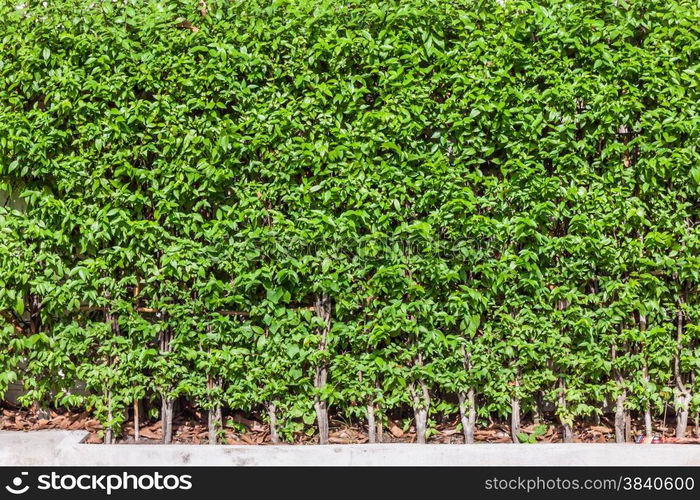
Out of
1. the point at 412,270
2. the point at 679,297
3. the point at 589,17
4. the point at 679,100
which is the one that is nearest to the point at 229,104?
the point at 412,270

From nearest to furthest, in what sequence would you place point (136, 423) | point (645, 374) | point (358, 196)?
point (358, 196) → point (645, 374) → point (136, 423)

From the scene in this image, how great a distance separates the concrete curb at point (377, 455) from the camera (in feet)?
14.1

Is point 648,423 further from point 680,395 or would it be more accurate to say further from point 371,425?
point 371,425

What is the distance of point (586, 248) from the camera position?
435cm

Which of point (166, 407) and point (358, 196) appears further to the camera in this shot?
point (166, 407)

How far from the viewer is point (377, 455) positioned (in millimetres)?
4332

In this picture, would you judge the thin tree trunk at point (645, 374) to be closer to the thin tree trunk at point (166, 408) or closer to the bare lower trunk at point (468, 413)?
the bare lower trunk at point (468, 413)

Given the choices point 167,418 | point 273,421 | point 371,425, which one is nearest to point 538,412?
point 371,425

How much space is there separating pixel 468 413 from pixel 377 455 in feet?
2.34

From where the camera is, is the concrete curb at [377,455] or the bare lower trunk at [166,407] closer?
the concrete curb at [377,455]

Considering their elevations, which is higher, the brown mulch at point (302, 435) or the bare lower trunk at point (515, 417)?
the bare lower trunk at point (515, 417)

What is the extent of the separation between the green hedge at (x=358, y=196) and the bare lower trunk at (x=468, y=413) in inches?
0.6

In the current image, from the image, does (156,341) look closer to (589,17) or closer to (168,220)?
(168,220)

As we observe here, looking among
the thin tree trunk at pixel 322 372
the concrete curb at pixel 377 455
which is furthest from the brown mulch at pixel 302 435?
the concrete curb at pixel 377 455
